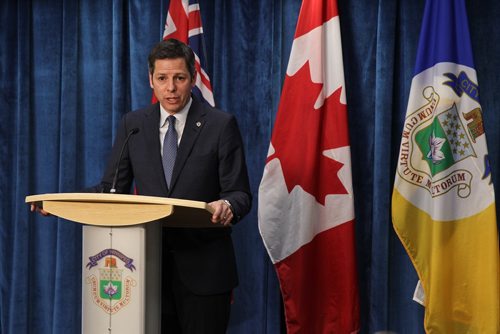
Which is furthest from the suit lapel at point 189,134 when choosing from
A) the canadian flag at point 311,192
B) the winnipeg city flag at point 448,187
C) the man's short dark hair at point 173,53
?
the winnipeg city flag at point 448,187

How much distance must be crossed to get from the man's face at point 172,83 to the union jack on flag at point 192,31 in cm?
106

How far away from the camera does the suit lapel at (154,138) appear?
2.20 meters

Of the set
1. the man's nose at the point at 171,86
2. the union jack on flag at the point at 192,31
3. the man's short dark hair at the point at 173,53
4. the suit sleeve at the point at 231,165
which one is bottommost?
the suit sleeve at the point at 231,165

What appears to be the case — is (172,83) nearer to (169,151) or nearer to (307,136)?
(169,151)

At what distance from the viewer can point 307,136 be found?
10.6ft

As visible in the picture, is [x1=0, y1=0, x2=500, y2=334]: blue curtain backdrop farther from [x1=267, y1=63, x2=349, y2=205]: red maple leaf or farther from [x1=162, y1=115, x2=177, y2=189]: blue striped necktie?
[x1=162, y1=115, x2=177, y2=189]: blue striped necktie

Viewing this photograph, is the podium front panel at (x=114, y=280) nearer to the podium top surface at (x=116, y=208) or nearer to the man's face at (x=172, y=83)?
the podium top surface at (x=116, y=208)

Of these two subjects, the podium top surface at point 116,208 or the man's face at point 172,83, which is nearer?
the podium top surface at point 116,208

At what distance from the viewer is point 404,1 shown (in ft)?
11.0

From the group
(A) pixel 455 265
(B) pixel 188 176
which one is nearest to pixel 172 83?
(B) pixel 188 176

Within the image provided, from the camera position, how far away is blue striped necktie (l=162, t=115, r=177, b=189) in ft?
7.25

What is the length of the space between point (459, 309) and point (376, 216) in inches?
24.0

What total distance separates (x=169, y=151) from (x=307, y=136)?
1.17 m

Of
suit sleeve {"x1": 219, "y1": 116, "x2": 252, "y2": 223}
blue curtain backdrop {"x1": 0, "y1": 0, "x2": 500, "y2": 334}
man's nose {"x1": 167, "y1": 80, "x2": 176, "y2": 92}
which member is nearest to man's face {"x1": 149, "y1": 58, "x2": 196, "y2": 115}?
man's nose {"x1": 167, "y1": 80, "x2": 176, "y2": 92}
